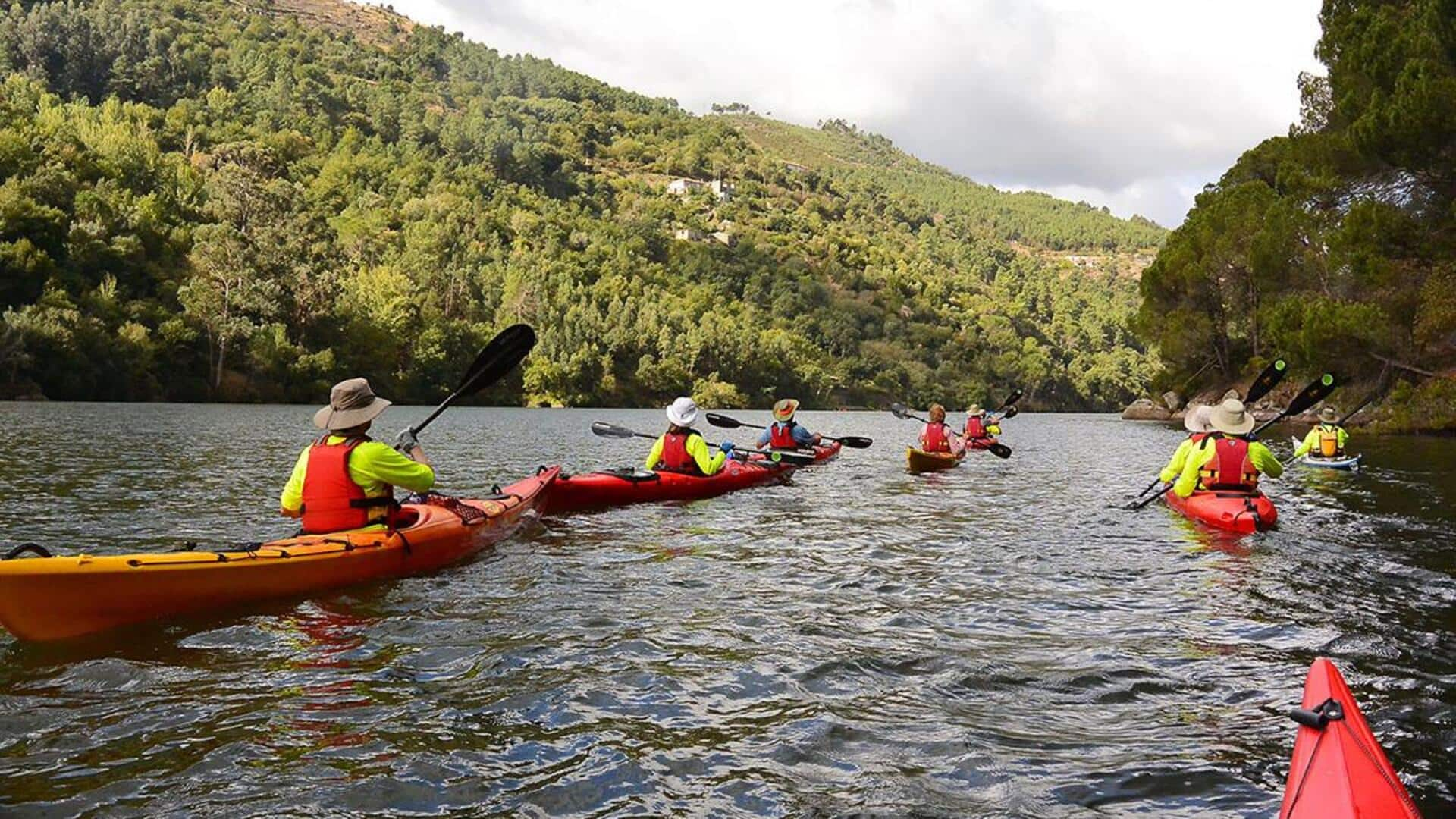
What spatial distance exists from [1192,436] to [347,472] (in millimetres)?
10461

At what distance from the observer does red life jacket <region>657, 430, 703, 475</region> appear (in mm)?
14961

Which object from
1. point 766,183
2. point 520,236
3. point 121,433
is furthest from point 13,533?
point 766,183

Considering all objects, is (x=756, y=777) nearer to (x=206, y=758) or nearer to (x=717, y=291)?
(x=206, y=758)

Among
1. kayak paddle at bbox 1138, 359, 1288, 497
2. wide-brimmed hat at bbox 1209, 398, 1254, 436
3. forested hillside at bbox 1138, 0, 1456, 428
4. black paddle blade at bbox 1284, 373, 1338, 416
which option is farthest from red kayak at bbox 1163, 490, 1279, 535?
forested hillside at bbox 1138, 0, 1456, 428

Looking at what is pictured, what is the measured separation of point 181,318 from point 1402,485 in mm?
53076

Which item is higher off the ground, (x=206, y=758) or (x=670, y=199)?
(x=670, y=199)

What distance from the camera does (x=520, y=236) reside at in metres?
107

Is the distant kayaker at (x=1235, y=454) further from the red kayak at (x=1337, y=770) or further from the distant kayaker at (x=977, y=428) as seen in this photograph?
the distant kayaker at (x=977, y=428)

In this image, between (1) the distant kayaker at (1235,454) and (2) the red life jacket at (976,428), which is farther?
(2) the red life jacket at (976,428)

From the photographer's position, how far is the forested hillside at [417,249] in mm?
53312

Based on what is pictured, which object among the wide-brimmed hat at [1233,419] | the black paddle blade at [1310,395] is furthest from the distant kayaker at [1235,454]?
the black paddle blade at [1310,395]

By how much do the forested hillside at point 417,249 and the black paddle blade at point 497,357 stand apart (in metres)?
41.1

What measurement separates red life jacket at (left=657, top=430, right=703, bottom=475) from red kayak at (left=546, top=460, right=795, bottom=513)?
0.16 m

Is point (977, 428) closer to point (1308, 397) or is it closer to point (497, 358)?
point (1308, 397)
